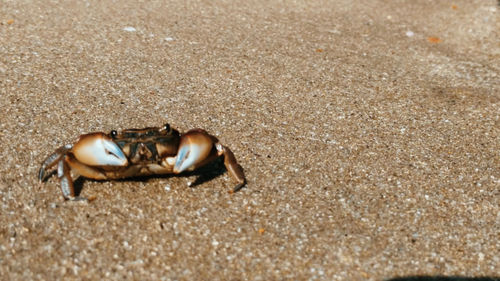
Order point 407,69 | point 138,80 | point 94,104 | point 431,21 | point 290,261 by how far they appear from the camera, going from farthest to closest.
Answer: point 431,21 → point 407,69 → point 138,80 → point 94,104 → point 290,261

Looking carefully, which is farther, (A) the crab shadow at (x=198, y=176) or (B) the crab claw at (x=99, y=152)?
(A) the crab shadow at (x=198, y=176)

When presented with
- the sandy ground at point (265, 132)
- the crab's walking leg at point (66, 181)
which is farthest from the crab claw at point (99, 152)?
the sandy ground at point (265, 132)

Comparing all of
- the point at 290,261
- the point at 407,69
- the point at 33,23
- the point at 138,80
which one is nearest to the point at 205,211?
the point at 290,261

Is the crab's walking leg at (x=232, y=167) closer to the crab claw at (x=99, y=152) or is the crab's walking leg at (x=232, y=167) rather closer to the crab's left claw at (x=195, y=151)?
the crab's left claw at (x=195, y=151)

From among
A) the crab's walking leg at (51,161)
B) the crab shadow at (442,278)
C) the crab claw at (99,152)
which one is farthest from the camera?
the crab's walking leg at (51,161)

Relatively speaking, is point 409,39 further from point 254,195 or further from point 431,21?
point 254,195

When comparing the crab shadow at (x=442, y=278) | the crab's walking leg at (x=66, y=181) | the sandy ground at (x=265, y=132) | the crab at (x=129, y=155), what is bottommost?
the sandy ground at (x=265, y=132)

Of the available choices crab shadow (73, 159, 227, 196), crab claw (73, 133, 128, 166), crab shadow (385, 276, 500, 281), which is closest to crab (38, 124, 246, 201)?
crab claw (73, 133, 128, 166)
